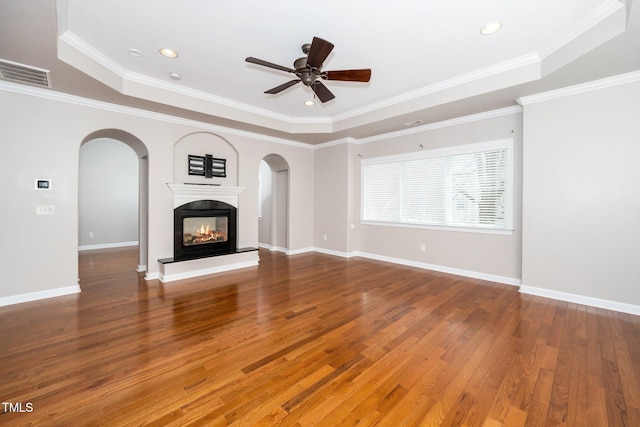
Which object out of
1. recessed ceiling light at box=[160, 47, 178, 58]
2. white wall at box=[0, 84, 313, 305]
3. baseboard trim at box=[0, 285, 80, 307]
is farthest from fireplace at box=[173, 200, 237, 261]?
recessed ceiling light at box=[160, 47, 178, 58]

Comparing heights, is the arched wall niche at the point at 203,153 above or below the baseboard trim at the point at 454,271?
above

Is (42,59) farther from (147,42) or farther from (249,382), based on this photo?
(249,382)

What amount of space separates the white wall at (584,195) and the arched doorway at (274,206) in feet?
15.9

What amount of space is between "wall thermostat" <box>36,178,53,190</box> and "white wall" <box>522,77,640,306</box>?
667 centimetres

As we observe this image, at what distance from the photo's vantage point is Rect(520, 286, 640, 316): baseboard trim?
315 centimetres

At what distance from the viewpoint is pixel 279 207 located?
24.1 ft

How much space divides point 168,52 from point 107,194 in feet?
19.4

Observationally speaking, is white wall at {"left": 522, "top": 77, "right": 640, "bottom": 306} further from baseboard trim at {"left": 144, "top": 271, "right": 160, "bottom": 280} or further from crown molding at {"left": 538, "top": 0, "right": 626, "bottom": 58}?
baseboard trim at {"left": 144, "top": 271, "right": 160, "bottom": 280}

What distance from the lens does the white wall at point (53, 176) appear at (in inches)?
134

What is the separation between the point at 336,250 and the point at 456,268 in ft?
8.79

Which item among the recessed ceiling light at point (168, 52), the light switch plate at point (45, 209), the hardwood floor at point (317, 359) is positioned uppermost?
the recessed ceiling light at point (168, 52)

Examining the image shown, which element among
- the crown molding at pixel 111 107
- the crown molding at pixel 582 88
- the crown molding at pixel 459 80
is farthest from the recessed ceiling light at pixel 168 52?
the crown molding at pixel 582 88

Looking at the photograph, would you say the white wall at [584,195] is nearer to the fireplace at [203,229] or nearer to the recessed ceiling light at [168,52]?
the recessed ceiling light at [168,52]

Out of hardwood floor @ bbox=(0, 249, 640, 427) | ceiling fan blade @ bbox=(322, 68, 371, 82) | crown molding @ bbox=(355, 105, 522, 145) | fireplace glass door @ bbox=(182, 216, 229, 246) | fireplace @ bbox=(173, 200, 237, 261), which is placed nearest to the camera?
hardwood floor @ bbox=(0, 249, 640, 427)
